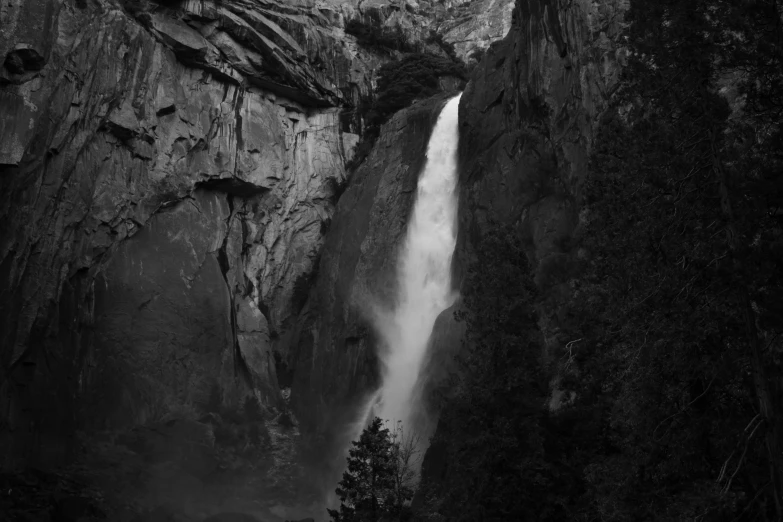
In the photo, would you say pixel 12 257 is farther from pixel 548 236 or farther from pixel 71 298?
pixel 548 236

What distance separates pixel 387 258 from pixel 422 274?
2.55m

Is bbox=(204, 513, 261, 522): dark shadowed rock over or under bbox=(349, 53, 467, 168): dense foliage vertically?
under

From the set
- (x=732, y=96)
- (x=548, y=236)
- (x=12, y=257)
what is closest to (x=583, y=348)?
(x=732, y=96)

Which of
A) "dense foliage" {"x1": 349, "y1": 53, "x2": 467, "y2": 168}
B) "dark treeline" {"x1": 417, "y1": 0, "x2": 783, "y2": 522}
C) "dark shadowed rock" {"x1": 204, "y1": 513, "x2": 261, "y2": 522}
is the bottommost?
"dark treeline" {"x1": 417, "y1": 0, "x2": 783, "y2": 522}

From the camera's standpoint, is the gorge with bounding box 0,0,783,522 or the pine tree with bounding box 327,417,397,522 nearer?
the gorge with bounding box 0,0,783,522

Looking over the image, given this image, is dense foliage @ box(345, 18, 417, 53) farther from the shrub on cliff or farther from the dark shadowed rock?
the dark shadowed rock

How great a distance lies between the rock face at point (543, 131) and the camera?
70.7ft

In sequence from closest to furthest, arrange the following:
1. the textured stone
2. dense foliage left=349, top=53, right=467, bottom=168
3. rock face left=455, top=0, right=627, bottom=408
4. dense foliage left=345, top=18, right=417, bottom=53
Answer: rock face left=455, top=0, right=627, bottom=408
the textured stone
dense foliage left=349, top=53, right=467, bottom=168
dense foliage left=345, top=18, right=417, bottom=53

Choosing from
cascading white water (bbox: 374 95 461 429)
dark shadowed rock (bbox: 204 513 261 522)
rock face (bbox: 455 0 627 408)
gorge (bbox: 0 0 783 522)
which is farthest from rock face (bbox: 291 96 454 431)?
dark shadowed rock (bbox: 204 513 261 522)

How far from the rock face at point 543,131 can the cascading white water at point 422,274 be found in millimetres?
2016

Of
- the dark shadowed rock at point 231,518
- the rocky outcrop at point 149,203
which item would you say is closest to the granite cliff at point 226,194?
the rocky outcrop at point 149,203

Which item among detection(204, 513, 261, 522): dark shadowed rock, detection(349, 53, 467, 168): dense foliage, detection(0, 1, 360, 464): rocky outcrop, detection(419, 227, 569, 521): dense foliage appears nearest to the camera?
detection(419, 227, 569, 521): dense foliage

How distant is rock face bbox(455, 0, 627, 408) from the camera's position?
21541 mm

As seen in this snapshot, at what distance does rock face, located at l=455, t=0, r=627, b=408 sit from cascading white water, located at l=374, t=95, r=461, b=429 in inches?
79.4
